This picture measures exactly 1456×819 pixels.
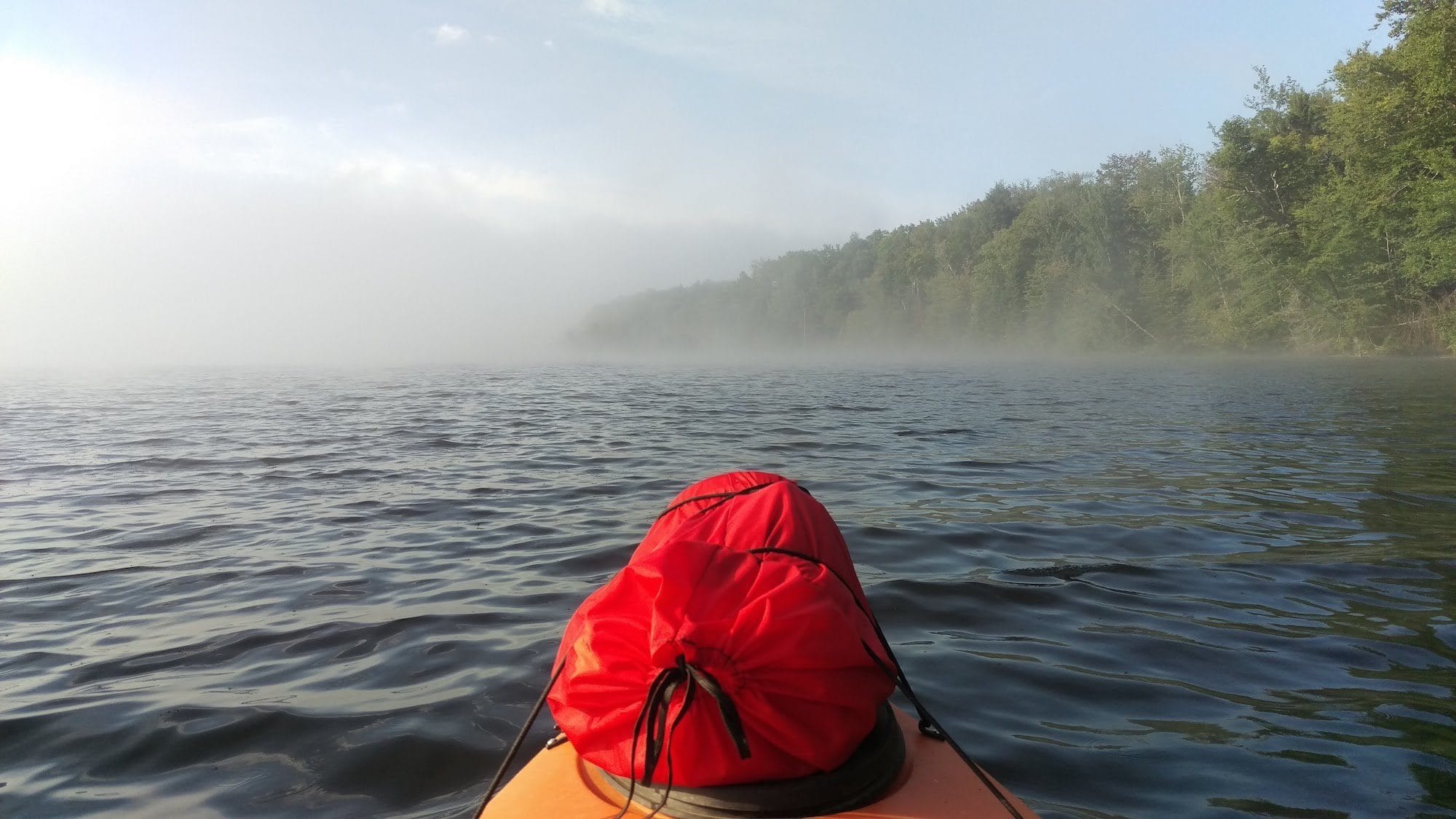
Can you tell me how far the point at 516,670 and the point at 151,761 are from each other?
1.58m

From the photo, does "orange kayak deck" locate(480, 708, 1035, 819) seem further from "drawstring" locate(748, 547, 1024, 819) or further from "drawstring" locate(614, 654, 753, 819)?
"drawstring" locate(614, 654, 753, 819)

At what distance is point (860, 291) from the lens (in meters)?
111

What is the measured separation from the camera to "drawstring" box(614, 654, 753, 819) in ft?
6.14

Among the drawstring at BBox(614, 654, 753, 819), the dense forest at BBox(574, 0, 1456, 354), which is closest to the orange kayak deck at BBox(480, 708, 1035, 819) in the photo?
the drawstring at BBox(614, 654, 753, 819)

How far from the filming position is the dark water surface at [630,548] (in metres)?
3.38

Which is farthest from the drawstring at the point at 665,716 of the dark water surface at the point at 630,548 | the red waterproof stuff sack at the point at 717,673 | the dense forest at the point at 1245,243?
the dense forest at the point at 1245,243

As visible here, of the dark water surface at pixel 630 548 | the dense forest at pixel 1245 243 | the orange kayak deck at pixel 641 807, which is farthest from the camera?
the dense forest at pixel 1245 243

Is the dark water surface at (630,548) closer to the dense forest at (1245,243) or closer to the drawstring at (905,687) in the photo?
the drawstring at (905,687)

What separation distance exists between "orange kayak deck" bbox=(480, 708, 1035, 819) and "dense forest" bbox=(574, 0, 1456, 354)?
40.4m

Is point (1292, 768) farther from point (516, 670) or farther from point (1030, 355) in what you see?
point (1030, 355)

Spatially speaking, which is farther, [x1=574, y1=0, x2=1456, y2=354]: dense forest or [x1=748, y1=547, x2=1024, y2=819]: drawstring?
[x1=574, y1=0, x2=1456, y2=354]: dense forest

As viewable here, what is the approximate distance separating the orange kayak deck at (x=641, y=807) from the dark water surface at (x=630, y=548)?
1.04 metres

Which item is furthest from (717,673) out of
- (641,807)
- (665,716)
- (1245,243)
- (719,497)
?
(1245,243)

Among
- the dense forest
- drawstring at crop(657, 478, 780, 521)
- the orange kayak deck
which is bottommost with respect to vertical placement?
the orange kayak deck
